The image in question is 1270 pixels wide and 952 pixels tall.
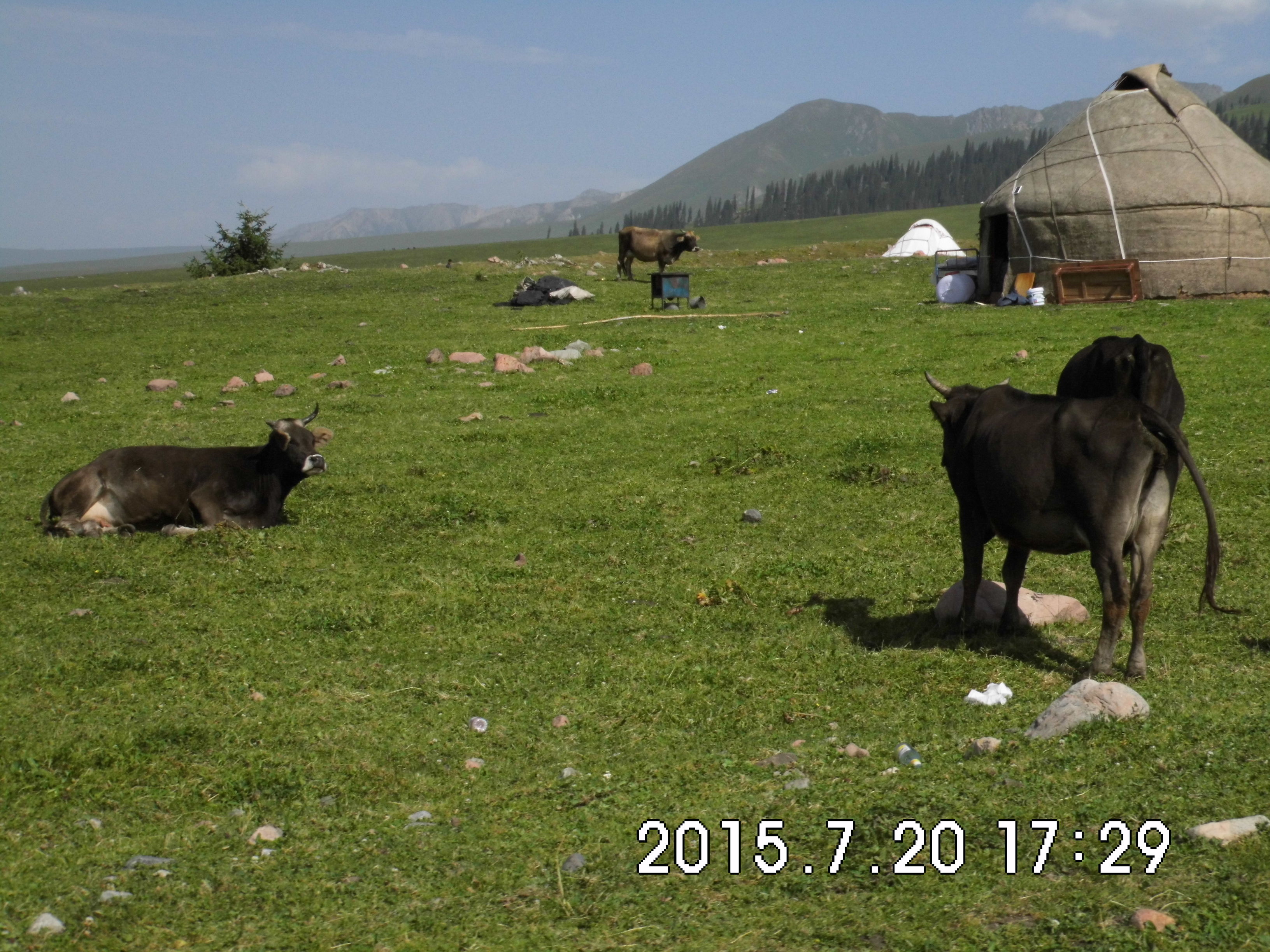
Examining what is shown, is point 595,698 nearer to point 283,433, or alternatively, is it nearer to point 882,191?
point 283,433

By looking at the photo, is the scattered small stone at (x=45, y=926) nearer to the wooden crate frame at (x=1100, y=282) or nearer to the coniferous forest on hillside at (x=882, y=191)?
the wooden crate frame at (x=1100, y=282)

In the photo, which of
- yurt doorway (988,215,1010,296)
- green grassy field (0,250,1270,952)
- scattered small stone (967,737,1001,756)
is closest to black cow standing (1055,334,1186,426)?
green grassy field (0,250,1270,952)

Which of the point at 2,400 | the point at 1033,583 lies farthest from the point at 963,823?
the point at 2,400

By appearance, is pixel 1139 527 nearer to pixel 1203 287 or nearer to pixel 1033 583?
pixel 1033 583

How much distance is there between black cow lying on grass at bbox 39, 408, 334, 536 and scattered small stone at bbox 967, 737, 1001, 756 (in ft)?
24.0

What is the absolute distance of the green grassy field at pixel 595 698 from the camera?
4441mm

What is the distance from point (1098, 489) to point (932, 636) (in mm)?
1719

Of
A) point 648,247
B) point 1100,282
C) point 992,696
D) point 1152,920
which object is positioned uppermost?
point 648,247

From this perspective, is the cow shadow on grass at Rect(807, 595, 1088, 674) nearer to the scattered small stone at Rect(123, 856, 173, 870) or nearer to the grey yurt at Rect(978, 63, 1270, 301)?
the scattered small stone at Rect(123, 856, 173, 870)

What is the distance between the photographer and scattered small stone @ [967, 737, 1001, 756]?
18.6ft

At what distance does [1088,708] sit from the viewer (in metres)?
5.84

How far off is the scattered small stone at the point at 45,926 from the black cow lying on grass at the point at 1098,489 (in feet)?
17.1

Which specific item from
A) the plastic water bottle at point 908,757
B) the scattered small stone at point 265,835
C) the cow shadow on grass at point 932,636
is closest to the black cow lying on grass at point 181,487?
the cow shadow on grass at point 932,636

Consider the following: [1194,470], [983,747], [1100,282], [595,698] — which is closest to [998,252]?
[1100,282]
